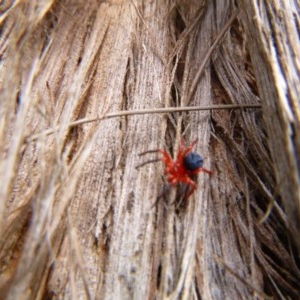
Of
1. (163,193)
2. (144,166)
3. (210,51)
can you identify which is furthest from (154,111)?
(210,51)

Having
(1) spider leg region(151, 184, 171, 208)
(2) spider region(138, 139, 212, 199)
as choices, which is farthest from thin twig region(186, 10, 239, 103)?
(1) spider leg region(151, 184, 171, 208)

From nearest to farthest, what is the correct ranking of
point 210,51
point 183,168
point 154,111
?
point 183,168 < point 154,111 < point 210,51

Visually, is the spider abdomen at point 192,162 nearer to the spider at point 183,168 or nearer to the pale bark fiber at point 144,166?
the spider at point 183,168

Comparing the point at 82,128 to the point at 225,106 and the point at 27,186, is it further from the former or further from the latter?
the point at 225,106

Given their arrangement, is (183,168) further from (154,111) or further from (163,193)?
(154,111)

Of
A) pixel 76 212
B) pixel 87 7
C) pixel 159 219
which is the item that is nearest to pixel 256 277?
pixel 159 219

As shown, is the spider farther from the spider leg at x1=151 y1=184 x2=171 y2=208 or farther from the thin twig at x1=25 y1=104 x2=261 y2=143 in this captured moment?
the thin twig at x1=25 y1=104 x2=261 y2=143
